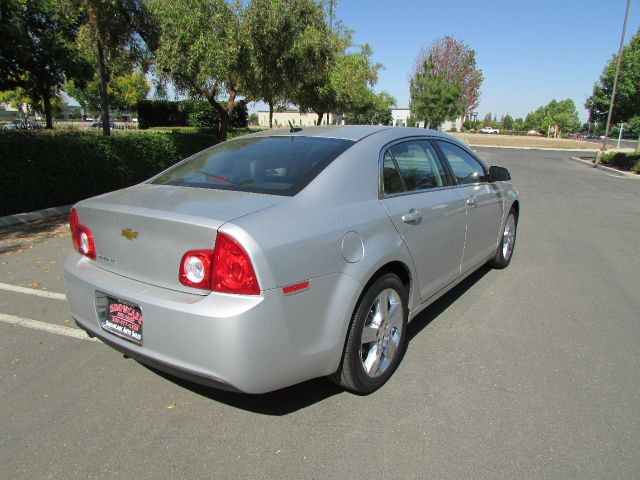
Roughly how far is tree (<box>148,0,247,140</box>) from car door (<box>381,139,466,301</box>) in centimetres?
871

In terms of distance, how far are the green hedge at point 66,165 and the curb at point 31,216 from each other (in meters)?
0.21

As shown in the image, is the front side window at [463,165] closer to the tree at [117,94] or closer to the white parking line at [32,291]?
the white parking line at [32,291]

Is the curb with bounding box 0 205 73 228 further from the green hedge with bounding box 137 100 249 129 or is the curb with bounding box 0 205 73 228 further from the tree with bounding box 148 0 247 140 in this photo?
the green hedge with bounding box 137 100 249 129

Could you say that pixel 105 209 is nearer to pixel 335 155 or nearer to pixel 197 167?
pixel 197 167

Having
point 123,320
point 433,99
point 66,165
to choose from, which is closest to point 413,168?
point 123,320

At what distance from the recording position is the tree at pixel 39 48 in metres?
18.9

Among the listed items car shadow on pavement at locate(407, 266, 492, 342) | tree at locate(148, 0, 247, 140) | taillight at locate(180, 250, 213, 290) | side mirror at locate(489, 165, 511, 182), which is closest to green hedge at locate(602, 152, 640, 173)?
tree at locate(148, 0, 247, 140)

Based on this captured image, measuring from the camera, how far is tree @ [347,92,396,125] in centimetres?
3997

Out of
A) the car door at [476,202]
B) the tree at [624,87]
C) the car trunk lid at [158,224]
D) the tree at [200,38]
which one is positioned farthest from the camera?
the tree at [624,87]

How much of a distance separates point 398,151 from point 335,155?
0.67m

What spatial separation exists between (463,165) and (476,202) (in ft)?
1.33

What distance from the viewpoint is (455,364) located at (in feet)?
11.1

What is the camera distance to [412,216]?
127 inches

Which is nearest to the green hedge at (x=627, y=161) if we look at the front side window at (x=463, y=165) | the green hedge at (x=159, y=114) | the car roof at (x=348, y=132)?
the front side window at (x=463, y=165)
